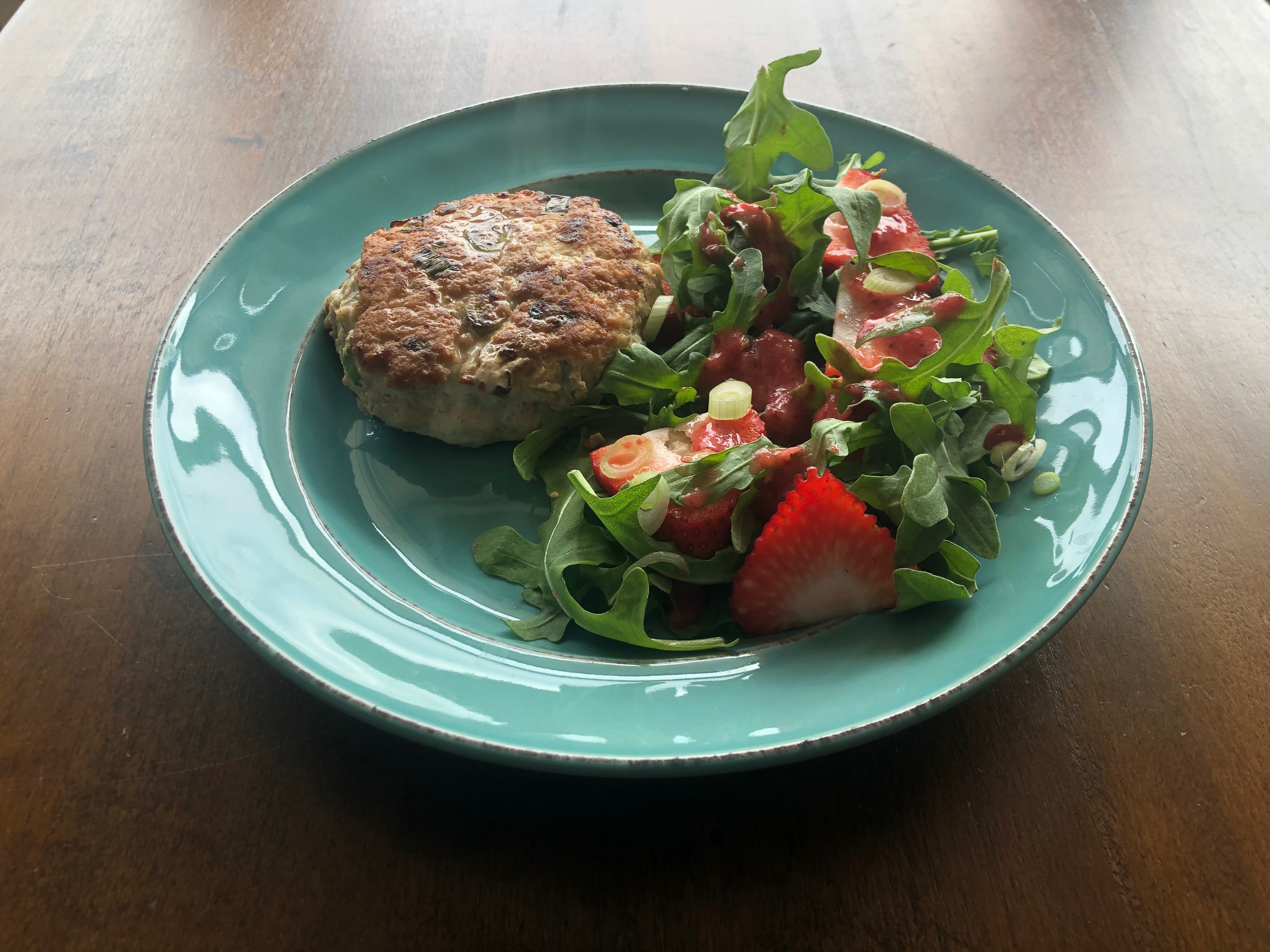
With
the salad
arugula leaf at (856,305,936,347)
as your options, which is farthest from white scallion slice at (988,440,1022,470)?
arugula leaf at (856,305,936,347)

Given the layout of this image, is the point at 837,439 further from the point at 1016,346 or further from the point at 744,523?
the point at 1016,346

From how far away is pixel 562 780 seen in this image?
3.61 ft

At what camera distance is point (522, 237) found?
5.24 ft

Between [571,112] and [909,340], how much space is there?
3.43ft

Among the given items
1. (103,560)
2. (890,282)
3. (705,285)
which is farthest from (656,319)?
(103,560)

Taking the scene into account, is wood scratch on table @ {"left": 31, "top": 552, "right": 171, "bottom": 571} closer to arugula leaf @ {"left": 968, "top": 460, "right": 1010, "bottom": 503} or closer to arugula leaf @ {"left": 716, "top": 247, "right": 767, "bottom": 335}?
arugula leaf @ {"left": 716, "top": 247, "right": 767, "bottom": 335}

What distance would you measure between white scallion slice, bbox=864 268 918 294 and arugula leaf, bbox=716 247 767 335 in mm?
196

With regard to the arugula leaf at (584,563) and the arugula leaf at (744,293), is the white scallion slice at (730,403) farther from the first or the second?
the arugula leaf at (584,563)

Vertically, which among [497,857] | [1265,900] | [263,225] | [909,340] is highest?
[909,340]

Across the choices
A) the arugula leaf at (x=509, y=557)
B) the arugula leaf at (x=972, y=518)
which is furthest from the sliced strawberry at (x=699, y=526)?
the arugula leaf at (x=972, y=518)

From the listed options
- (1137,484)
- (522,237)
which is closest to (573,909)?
(1137,484)

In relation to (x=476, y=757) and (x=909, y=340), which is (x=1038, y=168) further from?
(x=476, y=757)

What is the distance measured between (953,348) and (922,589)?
0.44 metres

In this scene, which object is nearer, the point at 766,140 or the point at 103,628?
the point at 103,628
